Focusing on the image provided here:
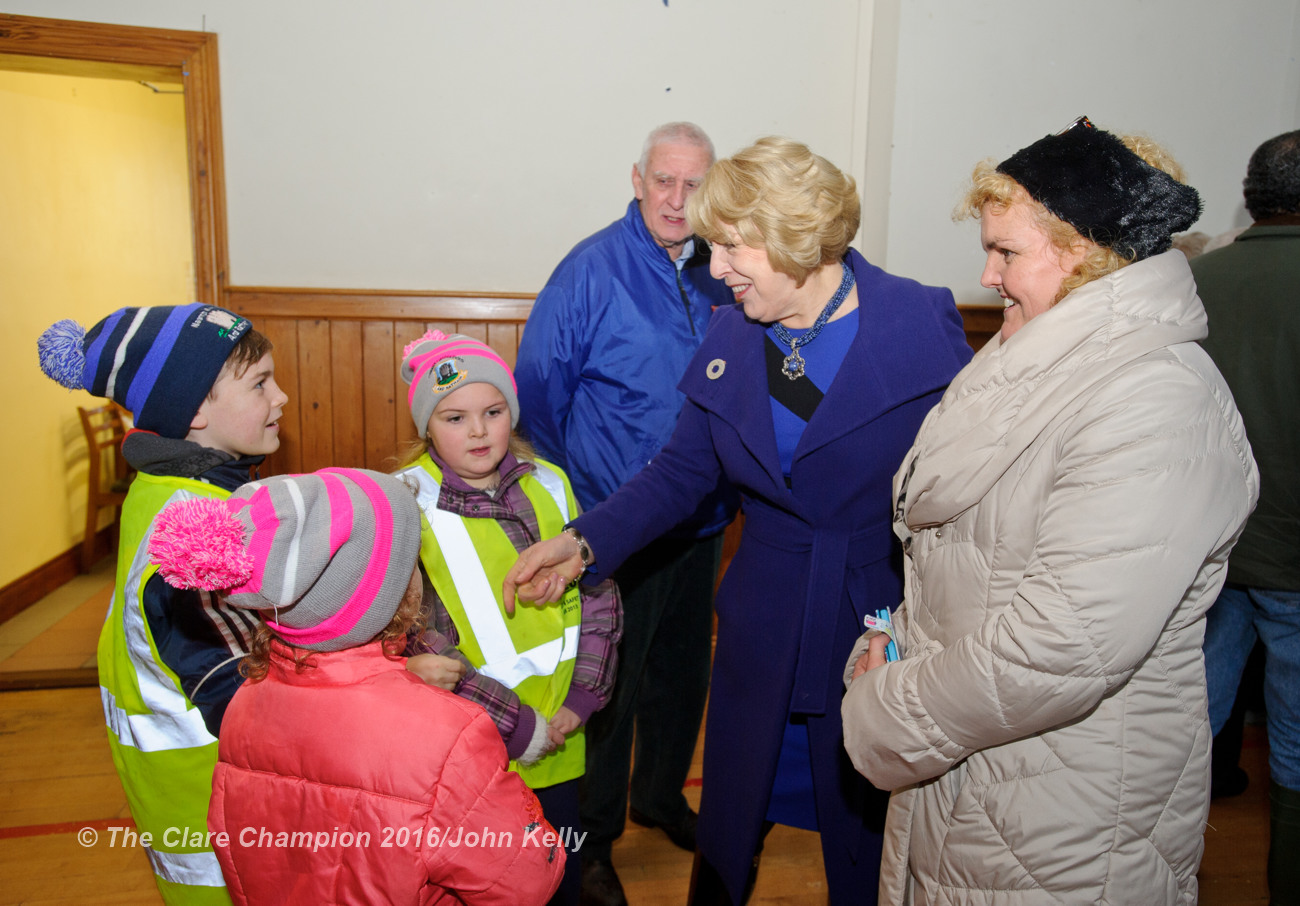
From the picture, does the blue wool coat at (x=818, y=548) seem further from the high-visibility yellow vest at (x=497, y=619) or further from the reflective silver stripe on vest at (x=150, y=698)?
the reflective silver stripe on vest at (x=150, y=698)

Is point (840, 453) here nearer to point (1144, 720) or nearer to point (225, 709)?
point (1144, 720)

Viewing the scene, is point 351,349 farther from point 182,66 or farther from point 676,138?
point 676,138

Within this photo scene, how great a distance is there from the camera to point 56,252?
4074 mm

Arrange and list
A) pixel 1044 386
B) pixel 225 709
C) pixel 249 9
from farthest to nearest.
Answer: pixel 249 9 → pixel 225 709 → pixel 1044 386

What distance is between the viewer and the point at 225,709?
1.15 meters

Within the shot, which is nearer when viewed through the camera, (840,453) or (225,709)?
(225,709)

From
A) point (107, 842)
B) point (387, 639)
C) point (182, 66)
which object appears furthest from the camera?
point (182, 66)

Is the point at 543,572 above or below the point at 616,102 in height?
below

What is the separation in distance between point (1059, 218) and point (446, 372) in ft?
3.66

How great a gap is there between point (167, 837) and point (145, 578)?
1.37ft

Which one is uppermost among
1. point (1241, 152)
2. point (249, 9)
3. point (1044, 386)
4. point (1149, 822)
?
point (249, 9)

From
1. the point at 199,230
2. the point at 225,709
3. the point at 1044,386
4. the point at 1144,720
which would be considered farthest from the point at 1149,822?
the point at 199,230

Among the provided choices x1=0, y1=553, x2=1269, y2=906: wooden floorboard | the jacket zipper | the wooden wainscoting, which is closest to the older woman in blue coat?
the jacket zipper

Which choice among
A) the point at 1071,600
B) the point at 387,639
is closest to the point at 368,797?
the point at 387,639
